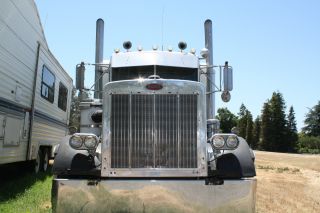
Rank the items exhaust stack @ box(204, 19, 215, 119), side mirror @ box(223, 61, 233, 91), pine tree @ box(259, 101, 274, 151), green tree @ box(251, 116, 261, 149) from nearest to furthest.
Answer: side mirror @ box(223, 61, 233, 91) → exhaust stack @ box(204, 19, 215, 119) → pine tree @ box(259, 101, 274, 151) → green tree @ box(251, 116, 261, 149)

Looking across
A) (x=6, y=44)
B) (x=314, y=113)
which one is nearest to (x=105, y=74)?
(x=6, y=44)

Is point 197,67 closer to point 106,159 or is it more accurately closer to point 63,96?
point 106,159

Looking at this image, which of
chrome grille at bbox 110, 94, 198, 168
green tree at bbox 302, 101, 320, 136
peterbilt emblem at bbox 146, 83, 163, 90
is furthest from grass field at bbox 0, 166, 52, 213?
green tree at bbox 302, 101, 320, 136

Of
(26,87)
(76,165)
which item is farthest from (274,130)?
(76,165)

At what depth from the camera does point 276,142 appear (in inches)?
2953

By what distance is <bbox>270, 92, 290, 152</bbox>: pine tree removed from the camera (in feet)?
246

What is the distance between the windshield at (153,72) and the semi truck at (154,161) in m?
1.91

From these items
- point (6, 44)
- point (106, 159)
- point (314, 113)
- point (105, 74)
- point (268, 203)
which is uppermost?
point (314, 113)

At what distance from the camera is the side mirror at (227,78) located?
25.6ft

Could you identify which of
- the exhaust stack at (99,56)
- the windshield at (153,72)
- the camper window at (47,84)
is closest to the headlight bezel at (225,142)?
the windshield at (153,72)

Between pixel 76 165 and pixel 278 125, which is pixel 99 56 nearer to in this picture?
pixel 76 165

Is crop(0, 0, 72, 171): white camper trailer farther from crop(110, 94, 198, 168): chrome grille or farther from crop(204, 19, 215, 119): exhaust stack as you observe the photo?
crop(204, 19, 215, 119): exhaust stack

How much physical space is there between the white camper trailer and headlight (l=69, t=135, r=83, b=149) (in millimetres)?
3373

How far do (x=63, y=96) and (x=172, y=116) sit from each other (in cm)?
1117
